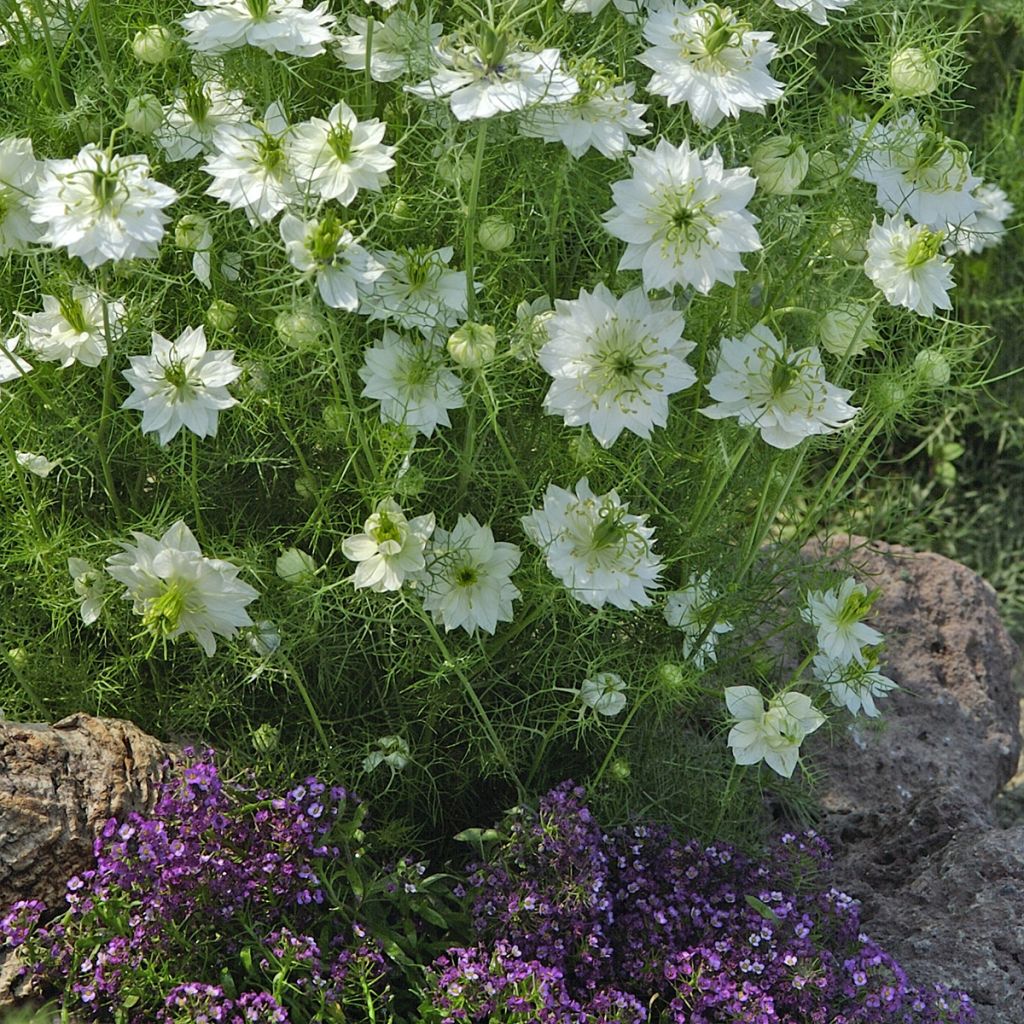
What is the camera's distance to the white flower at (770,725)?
6.28ft

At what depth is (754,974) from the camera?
73.8 inches

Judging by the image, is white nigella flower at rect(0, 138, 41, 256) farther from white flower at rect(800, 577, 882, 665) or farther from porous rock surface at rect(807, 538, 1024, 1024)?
porous rock surface at rect(807, 538, 1024, 1024)

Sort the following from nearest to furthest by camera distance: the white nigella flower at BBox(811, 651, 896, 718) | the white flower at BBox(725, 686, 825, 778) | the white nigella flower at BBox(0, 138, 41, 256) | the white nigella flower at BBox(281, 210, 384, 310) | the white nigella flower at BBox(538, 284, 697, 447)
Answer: the white nigella flower at BBox(281, 210, 384, 310) < the white nigella flower at BBox(538, 284, 697, 447) < the white nigella flower at BBox(0, 138, 41, 256) < the white flower at BBox(725, 686, 825, 778) < the white nigella flower at BBox(811, 651, 896, 718)

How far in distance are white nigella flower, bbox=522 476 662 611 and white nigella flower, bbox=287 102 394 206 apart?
1.38 feet

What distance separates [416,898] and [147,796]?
37 centimetres

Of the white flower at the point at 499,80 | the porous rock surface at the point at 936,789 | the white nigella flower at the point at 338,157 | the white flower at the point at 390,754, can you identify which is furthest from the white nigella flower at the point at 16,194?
the porous rock surface at the point at 936,789

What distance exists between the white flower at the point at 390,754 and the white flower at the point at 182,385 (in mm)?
489

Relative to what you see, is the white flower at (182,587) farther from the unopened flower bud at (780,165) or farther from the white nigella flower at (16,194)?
the unopened flower bud at (780,165)

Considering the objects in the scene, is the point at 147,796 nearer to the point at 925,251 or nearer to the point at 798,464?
the point at 798,464

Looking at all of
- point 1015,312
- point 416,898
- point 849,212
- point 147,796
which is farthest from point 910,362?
point 1015,312

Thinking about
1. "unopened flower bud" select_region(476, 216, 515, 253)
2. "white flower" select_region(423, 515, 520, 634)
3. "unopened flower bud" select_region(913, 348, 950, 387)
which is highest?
"unopened flower bud" select_region(476, 216, 515, 253)

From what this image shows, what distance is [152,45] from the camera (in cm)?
182

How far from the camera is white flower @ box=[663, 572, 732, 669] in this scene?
6.48ft

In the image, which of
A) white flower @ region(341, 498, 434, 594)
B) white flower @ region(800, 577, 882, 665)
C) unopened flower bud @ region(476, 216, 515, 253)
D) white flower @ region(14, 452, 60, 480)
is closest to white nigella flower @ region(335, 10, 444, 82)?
unopened flower bud @ region(476, 216, 515, 253)
